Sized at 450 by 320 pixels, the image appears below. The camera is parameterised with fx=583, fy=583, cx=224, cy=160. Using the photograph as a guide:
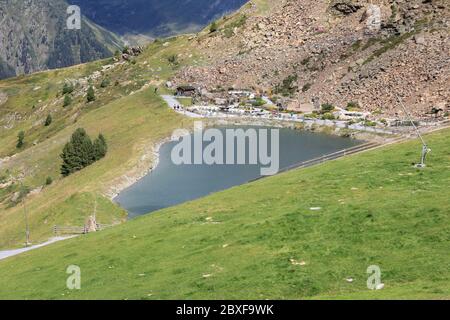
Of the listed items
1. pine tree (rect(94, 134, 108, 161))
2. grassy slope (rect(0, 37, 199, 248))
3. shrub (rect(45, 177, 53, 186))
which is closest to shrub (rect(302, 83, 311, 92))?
grassy slope (rect(0, 37, 199, 248))

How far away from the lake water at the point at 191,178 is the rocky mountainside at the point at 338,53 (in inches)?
992

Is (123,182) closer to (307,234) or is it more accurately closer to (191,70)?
(307,234)

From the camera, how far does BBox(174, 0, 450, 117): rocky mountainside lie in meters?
120

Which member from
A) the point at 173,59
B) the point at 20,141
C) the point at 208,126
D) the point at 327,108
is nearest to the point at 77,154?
the point at 208,126

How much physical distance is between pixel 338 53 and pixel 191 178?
265 feet

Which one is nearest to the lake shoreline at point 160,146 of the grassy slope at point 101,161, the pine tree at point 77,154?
the grassy slope at point 101,161

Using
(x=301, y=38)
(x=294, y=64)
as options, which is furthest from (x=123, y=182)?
(x=301, y=38)

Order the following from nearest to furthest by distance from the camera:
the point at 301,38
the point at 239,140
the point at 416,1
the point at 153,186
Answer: the point at 153,186, the point at 239,140, the point at 416,1, the point at 301,38

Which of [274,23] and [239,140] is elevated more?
[274,23]

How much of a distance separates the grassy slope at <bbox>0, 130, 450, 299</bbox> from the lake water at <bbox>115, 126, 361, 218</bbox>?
1755cm

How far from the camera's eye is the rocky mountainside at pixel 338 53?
11950 centimetres

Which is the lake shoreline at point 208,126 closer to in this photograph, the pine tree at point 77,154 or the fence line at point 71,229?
the fence line at point 71,229
